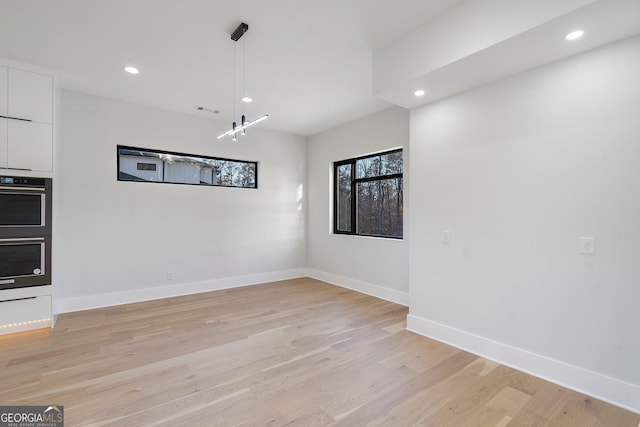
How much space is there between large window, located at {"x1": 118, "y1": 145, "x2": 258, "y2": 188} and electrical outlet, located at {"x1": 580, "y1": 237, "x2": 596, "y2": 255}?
468 cm

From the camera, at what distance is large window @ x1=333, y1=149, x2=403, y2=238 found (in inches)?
179

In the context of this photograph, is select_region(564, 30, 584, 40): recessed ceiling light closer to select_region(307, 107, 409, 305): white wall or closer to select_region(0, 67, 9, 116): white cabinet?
select_region(307, 107, 409, 305): white wall

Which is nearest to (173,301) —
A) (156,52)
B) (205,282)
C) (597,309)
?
(205,282)

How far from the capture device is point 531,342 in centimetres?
246

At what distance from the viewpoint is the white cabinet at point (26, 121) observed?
309 centimetres

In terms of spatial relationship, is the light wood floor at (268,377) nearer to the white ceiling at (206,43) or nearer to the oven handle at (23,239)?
the oven handle at (23,239)

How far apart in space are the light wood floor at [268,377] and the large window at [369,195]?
161 cm

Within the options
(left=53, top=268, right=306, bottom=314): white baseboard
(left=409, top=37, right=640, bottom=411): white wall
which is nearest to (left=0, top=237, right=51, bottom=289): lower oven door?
(left=53, top=268, right=306, bottom=314): white baseboard

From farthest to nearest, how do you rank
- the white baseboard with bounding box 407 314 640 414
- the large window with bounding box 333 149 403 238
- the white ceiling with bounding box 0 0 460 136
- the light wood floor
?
the large window with bounding box 333 149 403 238
the white ceiling with bounding box 0 0 460 136
the white baseboard with bounding box 407 314 640 414
the light wood floor

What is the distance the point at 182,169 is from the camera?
4.77 m

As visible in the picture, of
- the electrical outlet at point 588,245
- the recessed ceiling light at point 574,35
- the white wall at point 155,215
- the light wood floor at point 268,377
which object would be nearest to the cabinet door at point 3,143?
the white wall at point 155,215

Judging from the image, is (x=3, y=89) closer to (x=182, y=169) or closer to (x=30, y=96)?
(x=30, y=96)

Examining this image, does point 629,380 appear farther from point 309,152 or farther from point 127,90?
point 127,90

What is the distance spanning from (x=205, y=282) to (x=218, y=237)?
780mm
